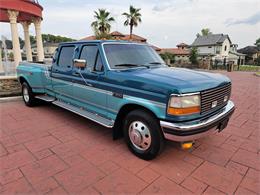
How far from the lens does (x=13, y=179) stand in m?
2.68

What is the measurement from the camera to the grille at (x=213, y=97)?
107 inches

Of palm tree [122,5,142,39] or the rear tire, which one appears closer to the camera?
the rear tire

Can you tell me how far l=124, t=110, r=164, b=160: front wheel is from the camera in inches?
112

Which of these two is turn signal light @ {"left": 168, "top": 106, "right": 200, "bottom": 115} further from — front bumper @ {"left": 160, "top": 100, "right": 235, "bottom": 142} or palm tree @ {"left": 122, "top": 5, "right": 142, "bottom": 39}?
palm tree @ {"left": 122, "top": 5, "right": 142, "bottom": 39}

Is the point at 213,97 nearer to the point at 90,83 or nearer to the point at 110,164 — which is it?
the point at 110,164

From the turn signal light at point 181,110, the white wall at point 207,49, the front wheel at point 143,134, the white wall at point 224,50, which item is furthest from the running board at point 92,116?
the white wall at point 207,49

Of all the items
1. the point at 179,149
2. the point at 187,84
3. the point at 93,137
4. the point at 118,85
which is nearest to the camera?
the point at 187,84

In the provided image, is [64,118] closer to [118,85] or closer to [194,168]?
[118,85]

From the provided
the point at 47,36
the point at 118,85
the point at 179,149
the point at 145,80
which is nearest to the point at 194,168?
the point at 179,149

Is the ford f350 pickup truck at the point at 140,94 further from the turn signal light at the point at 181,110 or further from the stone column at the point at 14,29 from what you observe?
the stone column at the point at 14,29

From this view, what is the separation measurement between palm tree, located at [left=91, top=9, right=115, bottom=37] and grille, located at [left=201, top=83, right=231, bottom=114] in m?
26.3

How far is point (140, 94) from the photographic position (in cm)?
288

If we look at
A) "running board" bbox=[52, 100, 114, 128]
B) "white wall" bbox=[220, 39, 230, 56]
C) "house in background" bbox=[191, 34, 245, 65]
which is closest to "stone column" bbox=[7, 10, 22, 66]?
"running board" bbox=[52, 100, 114, 128]

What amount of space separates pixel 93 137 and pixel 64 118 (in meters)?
1.51
